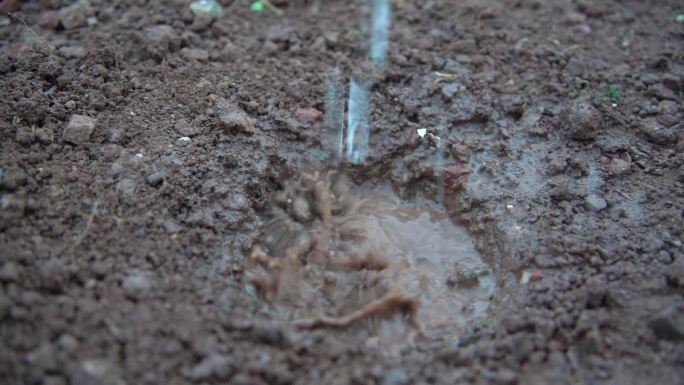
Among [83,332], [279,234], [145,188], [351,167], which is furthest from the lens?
[351,167]

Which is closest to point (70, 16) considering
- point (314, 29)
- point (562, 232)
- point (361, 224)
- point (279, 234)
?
point (314, 29)

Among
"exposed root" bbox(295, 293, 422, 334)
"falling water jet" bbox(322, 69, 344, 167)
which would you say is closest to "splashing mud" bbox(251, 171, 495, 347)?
"exposed root" bbox(295, 293, 422, 334)

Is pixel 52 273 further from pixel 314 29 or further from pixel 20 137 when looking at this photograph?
pixel 314 29

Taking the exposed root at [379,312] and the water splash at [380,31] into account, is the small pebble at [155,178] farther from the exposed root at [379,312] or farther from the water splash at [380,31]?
the water splash at [380,31]

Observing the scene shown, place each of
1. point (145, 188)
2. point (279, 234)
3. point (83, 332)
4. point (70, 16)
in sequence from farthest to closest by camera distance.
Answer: point (70, 16), point (279, 234), point (145, 188), point (83, 332)

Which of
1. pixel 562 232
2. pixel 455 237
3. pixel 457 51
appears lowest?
pixel 455 237

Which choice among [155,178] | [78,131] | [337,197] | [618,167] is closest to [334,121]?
[337,197]
